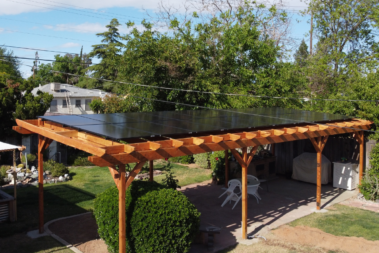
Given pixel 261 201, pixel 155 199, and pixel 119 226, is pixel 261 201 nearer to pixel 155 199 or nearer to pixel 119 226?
pixel 155 199

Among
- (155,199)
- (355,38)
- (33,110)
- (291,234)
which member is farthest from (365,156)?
(355,38)

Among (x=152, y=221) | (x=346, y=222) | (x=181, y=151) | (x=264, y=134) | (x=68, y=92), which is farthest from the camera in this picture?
(x=68, y=92)

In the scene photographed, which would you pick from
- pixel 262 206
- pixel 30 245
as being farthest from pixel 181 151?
pixel 262 206

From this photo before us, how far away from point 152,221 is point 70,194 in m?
6.88

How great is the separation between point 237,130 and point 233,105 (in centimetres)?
877

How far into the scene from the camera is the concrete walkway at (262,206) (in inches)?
357

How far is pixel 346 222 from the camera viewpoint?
9.72 metres

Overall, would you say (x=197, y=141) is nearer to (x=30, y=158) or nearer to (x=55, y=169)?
(x=55, y=169)

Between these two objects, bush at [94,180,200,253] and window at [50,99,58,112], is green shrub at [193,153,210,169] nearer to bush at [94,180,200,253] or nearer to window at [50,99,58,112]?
bush at [94,180,200,253]

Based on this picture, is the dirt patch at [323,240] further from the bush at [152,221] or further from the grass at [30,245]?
the grass at [30,245]

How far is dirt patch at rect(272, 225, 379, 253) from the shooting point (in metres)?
8.08

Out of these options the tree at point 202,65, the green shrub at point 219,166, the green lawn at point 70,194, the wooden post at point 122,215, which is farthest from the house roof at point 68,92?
the wooden post at point 122,215

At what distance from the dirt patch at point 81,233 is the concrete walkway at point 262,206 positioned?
7.35 feet

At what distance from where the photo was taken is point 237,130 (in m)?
9.06
